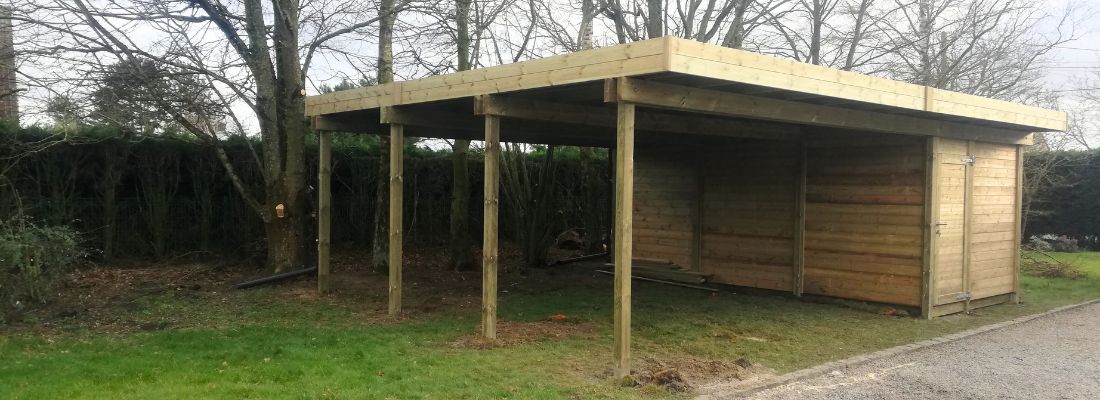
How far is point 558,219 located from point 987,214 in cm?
786

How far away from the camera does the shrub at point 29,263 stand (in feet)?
20.1

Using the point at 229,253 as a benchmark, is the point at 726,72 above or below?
above

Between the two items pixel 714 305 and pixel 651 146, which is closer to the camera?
pixel 714 305

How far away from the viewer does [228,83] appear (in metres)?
9.00

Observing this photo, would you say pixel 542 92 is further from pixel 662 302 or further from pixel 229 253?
pixel 229 253

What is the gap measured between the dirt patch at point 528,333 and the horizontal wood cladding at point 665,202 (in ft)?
12.1

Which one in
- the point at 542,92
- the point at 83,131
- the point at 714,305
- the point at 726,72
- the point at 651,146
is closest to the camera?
the point at 726,72

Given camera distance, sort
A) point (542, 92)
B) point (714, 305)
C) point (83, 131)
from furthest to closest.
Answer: point (83, 131), point (714, 305), point (542, 92)

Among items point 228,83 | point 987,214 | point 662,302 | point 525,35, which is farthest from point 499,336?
point 525,35

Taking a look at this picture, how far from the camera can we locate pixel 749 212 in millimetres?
9672

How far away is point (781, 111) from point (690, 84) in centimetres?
120

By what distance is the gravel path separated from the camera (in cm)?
495

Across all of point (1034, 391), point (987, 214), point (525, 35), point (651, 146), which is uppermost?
point (525, 35)

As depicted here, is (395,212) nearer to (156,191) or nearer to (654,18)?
(156,191)
